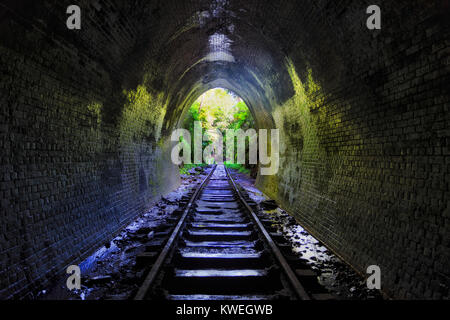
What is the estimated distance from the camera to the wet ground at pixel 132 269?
311 cm

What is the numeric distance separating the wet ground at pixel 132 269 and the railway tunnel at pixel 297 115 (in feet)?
0.72

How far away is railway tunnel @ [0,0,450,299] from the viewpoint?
2863 mm

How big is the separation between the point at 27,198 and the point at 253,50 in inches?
292

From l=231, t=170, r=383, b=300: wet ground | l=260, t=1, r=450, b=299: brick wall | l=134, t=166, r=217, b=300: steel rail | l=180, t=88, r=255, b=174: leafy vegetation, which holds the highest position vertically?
l=180, t=88, r=255, b=174: leafy vegetation

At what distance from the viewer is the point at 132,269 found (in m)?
3.67

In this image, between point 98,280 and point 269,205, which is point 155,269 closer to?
point 98,280

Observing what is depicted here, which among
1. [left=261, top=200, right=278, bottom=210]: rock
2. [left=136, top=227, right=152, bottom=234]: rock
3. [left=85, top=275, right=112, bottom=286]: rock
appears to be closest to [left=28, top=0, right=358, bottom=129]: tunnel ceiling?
[left=136, top=227, right=152, bottom=234]: rock

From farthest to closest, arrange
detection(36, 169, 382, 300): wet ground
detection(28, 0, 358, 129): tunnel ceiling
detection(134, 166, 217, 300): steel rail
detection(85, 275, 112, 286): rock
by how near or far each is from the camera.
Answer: detection(28, 0, 358, 129): tunnel ceiling, detection(85, 275, 112, 286): rock, detection(36, 169, 382, 300): wet ground, detection(134, 166, 217, 300): steel rail

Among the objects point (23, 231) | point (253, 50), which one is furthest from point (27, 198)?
point (253, 50)

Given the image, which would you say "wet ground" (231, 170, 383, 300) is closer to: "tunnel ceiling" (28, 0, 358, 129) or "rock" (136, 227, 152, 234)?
"rock" (136, 227, 152, 234)

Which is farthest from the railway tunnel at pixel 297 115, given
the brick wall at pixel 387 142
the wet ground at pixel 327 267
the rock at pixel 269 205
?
the rock at pixel 269 205

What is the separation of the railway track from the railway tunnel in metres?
1.33

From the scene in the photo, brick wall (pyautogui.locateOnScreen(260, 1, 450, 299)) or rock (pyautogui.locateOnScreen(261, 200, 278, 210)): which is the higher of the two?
brick wall (pyautogui.locateOnScreen(260, 1, 450, 299))

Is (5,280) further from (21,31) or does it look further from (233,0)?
(233,0)
